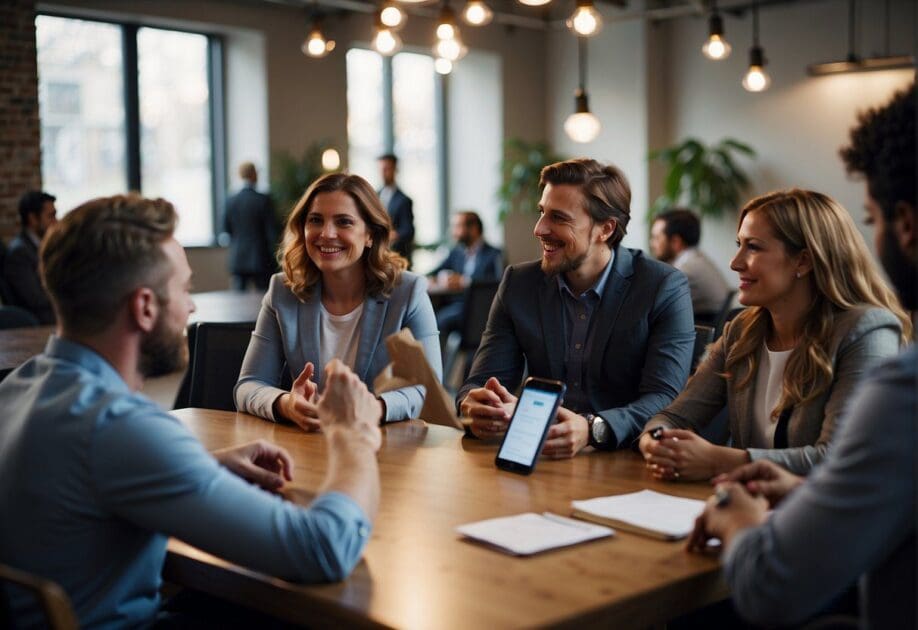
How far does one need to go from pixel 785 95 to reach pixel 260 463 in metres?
9.27

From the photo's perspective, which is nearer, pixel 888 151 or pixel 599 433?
pixel 888 151

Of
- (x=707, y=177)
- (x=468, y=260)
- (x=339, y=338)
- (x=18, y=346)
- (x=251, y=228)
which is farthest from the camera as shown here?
(x=707, y=177)

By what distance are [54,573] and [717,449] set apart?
1235 mm

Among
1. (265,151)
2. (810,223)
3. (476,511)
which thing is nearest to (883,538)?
(476,511)

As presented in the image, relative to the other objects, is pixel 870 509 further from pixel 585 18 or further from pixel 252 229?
pixel 252 229

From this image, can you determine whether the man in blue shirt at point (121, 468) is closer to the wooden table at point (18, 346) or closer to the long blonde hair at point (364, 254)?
the long blonde hair at point (364, 254)

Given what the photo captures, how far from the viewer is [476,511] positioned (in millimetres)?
1931

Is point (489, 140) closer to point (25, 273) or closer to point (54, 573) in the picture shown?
point (25, 273)

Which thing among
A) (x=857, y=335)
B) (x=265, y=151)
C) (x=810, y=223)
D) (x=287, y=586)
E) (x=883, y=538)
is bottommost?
(x=287, y=586)

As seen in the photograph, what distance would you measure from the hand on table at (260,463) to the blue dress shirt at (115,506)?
0.42 m

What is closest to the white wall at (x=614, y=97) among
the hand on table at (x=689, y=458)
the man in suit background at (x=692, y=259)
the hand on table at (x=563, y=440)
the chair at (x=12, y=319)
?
the man in suit background at (x=692, y=259)

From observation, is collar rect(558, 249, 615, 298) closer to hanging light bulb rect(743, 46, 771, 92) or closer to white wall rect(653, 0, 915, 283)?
hanging light bulb rect(743, 46, 771, 92)

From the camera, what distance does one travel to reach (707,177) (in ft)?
34.4

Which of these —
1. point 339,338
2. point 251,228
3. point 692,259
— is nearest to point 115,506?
point 339,338
